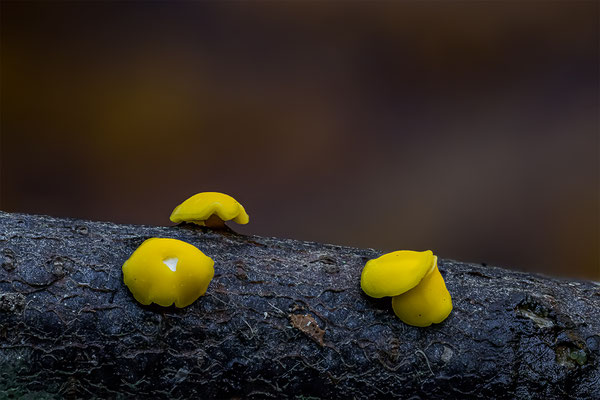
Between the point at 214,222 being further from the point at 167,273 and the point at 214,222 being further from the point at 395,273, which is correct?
the point at 395,273

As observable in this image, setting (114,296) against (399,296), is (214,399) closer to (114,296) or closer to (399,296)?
(114,296)

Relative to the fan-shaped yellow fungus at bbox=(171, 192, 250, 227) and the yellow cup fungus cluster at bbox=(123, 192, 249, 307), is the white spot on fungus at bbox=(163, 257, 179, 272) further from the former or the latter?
the fan-shaped yellow fungus at bbox=(171, 192, 250, 227)

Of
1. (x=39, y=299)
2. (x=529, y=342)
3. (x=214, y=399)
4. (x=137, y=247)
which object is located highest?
(x=137, y=247)

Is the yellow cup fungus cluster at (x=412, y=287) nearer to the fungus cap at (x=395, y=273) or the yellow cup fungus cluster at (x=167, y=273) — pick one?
the fungus cap at (x=395, y=273)

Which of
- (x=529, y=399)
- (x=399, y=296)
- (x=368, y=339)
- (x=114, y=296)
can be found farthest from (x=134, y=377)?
(x=529, y=399)

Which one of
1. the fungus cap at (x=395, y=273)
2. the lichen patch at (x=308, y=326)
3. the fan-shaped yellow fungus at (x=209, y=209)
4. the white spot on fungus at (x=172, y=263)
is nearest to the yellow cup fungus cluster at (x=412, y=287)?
the fungus cap at (x=395, y=273)

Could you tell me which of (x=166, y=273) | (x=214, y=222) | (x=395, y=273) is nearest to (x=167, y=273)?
(x=166, y=273)
